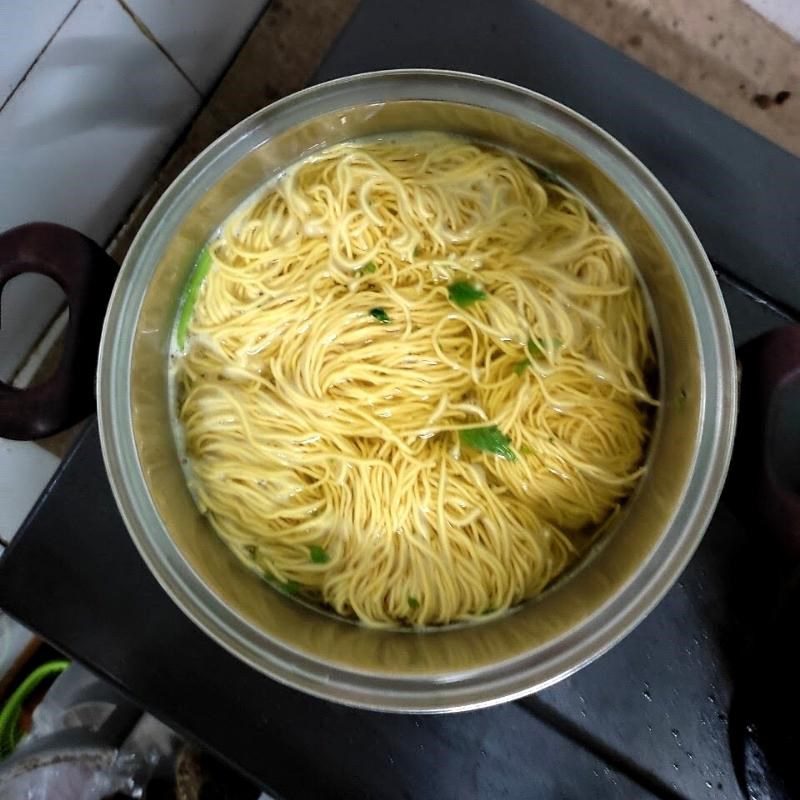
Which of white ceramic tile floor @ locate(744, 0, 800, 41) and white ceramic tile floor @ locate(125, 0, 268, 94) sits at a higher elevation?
white ceramic tile floor @ locate(744, 0, 800, 41)

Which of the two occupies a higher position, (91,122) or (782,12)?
(782,12)

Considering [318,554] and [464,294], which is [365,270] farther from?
[318,554]

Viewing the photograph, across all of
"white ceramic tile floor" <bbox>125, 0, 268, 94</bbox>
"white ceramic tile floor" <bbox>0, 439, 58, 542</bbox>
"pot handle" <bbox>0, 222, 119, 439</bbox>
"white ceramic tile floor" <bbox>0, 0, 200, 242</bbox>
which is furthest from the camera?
"white ceramic tile floor" <bbox>0, 439, 58, 542</bbox>

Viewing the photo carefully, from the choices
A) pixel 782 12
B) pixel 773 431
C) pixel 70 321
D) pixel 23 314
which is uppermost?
pixel 782 12

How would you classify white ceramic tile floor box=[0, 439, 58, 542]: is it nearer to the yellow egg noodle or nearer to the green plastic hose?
the green plastic hose

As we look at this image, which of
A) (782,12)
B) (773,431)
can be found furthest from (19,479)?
(782,12)

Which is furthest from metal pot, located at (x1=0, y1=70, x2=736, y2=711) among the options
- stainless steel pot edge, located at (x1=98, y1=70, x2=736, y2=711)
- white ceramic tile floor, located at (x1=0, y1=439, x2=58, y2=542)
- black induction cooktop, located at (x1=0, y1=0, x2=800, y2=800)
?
white ceramic tile floor, located at (x1=0, y1=439, x2=58, y2=542)
